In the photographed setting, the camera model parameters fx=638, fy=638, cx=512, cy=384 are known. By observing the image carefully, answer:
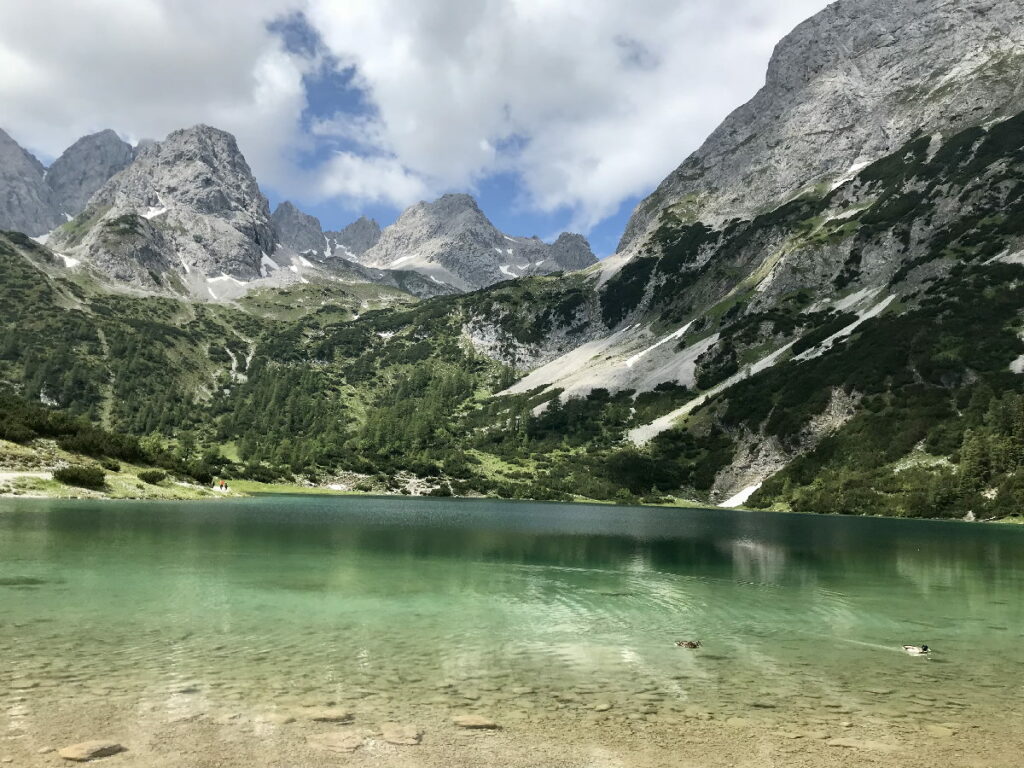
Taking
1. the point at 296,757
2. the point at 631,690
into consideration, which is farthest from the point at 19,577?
the point at 631,690

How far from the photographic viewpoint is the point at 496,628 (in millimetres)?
24469

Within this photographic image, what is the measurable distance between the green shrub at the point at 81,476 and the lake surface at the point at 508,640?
29169mm

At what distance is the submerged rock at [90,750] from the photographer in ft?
37.1

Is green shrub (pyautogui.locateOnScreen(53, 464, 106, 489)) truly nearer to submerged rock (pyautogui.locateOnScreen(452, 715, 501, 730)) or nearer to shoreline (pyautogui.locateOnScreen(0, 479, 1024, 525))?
shoreline (pyautogui.locateOnScreen(0, 479, 1024, 525))

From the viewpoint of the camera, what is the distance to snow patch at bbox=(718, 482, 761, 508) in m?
165

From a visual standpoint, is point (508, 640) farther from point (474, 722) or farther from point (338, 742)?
point (338, 742)

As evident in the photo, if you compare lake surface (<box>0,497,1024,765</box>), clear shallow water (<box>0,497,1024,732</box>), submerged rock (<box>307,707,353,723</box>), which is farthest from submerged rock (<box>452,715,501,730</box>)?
submerged rock (<box>307,707,353,723</box>)

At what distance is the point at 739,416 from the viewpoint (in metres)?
192

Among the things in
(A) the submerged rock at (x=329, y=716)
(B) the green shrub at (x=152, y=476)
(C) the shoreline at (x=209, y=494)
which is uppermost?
(B) the green shrub at (x=152, y=476)

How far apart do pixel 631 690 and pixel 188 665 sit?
1220cm

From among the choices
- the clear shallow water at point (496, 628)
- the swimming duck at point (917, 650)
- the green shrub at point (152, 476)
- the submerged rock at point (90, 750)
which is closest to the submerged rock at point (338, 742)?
the clear shallow water at point (496, 628)

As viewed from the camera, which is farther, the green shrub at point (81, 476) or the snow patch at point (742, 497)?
the snow patch at point (742, 497)

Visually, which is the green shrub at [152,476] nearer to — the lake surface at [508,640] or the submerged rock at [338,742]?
the lake surface at [508,640]

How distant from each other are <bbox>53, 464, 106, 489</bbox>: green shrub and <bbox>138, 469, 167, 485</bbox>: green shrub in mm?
10374
